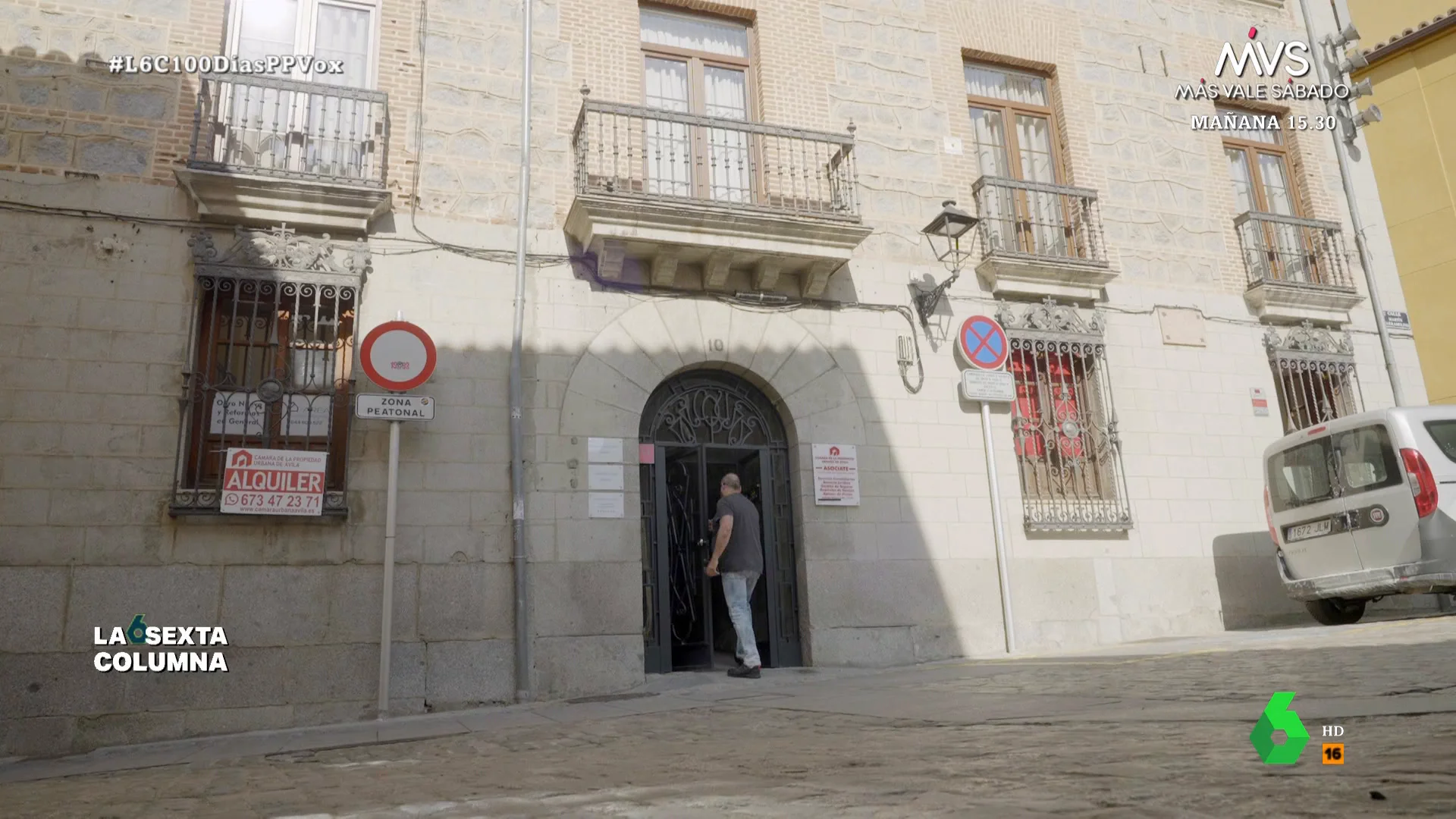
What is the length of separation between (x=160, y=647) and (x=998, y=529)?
713 centimetres

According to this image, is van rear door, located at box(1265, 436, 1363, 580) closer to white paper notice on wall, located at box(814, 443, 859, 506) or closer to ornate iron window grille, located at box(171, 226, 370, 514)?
white paper notice on wall, located at box(814, 443, 859, 506)

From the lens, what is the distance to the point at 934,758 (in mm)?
2656

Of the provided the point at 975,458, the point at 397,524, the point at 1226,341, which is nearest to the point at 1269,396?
the point at 1226,341

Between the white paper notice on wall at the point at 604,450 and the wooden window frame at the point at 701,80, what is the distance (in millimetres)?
2479

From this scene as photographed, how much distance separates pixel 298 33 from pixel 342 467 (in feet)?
13.3

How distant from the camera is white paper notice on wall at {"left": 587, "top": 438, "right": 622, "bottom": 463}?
8.01 m

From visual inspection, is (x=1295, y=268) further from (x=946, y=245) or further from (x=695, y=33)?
(x=695, y=33)

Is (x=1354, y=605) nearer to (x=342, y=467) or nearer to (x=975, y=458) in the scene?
(x=975, y=458)

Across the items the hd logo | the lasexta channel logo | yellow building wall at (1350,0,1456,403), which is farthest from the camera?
yellow building wall at (1350,0,1456,403)

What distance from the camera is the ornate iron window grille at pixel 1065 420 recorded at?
9.51 m

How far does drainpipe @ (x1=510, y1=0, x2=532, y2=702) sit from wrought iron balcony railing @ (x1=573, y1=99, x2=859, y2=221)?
49cm

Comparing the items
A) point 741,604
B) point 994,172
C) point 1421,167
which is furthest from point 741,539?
point 1421,167

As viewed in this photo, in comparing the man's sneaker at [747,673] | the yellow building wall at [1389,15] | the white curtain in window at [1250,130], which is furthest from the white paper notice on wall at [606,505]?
the yellow building wall at [1389,15]

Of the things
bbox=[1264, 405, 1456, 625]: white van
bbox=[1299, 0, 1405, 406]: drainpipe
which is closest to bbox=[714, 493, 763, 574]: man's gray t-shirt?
bbox=[1264, 405, 1456, 625]: white van
